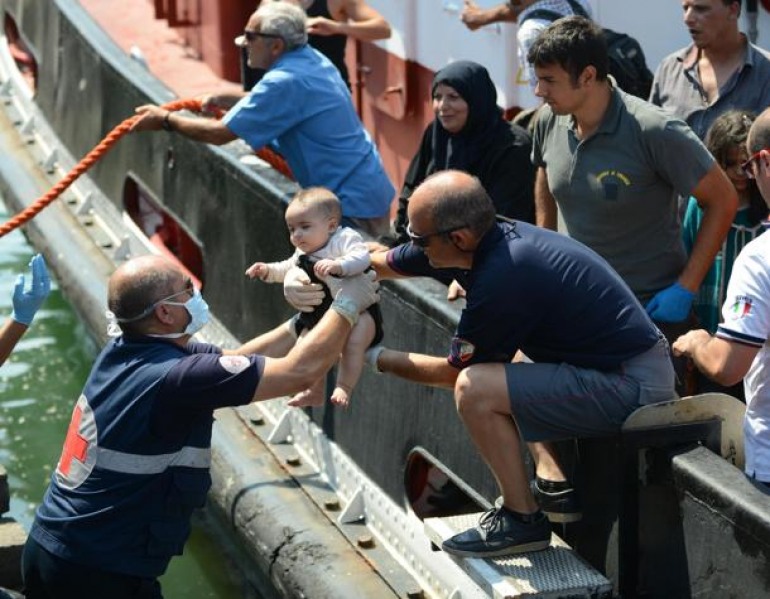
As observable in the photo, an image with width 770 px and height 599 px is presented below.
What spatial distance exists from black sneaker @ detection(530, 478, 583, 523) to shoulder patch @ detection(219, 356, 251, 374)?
968 mm

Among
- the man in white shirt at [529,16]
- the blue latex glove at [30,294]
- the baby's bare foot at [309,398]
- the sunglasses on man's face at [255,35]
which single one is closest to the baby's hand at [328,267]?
the baby's bare foot at [309,398]

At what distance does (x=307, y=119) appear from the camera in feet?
22.0

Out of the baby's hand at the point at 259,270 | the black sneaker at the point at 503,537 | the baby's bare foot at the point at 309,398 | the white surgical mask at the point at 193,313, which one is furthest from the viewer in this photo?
the baby's bare foot at the point at 309,398

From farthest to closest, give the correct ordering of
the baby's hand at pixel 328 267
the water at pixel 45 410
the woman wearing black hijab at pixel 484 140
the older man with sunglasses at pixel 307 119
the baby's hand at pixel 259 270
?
the water at pixel 45 410 → the older man with sunglasses at pixel 307 119 → the woman wearing black hijab at pixel 484 140 → the baby's hand at pixel 259 270 → the baby's hand at pixel 328 267

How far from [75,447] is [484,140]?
207 cm

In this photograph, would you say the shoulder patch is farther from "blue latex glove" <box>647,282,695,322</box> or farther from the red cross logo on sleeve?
"blue latex glove" <box>647,282,695,322</box>

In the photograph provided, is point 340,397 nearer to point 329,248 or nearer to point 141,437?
point 329,248

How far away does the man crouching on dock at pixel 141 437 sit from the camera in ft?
15.1

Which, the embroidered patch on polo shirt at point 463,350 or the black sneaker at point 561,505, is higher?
the embroidered patch on polo shirt at point 463,350

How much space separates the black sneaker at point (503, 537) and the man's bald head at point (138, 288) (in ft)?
3.75

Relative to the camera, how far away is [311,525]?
6.24 m

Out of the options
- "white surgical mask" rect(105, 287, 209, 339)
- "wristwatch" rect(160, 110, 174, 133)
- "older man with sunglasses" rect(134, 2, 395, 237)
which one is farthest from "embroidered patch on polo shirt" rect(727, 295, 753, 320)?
"wristwatch" rect(160, 110, 174, 133)

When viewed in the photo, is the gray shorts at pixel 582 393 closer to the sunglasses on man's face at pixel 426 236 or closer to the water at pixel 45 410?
the sunglasses on man's face at pixel 426 236

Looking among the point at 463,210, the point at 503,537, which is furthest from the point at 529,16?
the point at 503,537
